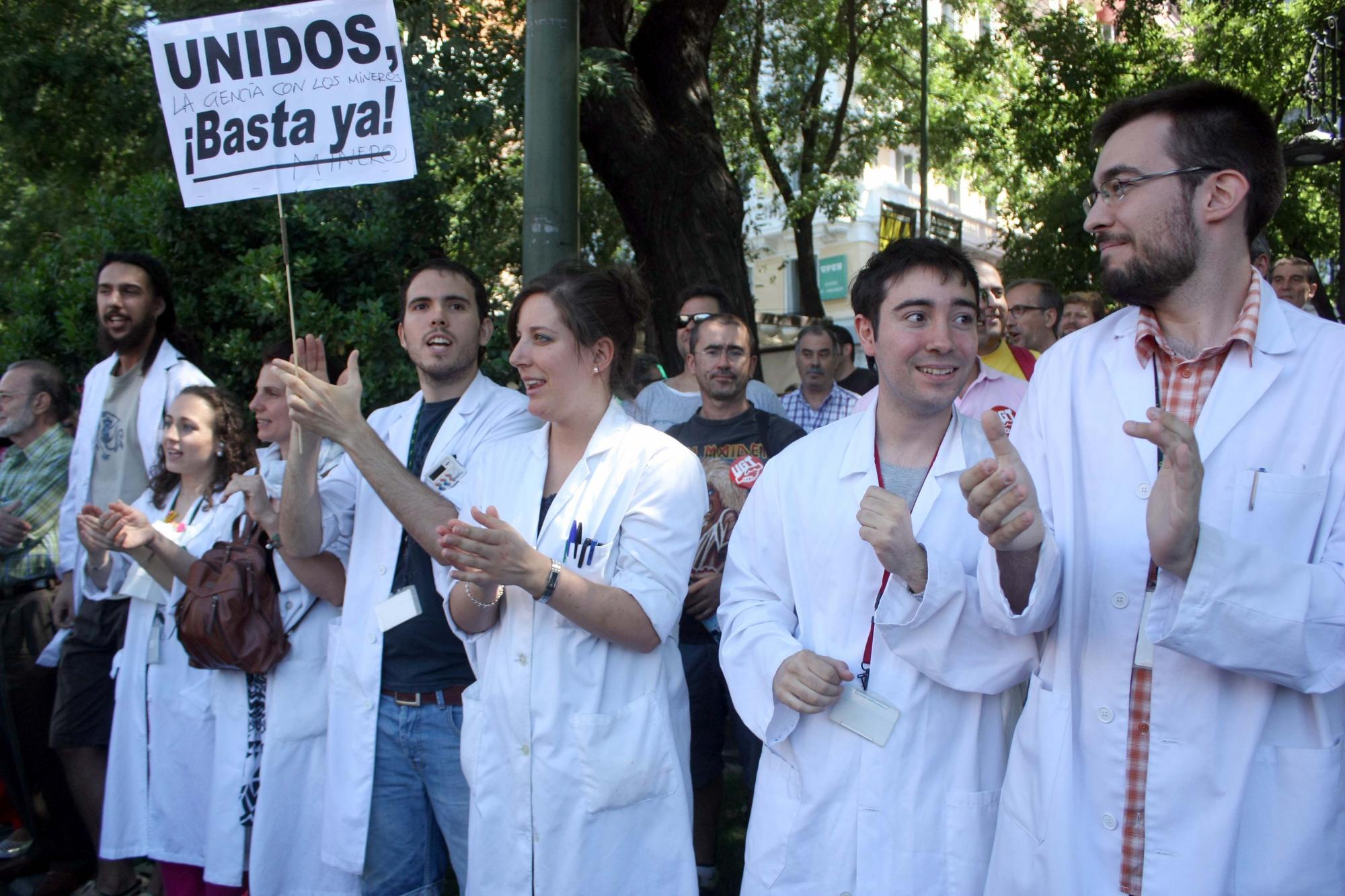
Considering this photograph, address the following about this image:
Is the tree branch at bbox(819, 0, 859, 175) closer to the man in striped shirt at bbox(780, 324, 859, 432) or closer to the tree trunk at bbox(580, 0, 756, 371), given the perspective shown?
the tree trunk at bbox(580, 0, 756, 371)

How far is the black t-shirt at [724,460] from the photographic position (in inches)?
156

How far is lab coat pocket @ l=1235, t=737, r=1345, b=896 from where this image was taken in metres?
1.94

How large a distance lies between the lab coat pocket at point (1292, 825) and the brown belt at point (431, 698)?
2.07 metres

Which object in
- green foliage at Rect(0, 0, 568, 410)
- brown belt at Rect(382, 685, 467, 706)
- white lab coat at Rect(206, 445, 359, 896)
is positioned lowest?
white lab coat at Rect(206, 445, 359, 896)

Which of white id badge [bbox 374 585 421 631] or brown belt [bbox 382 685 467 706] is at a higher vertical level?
white id badge [bbox 374 585 421 631]

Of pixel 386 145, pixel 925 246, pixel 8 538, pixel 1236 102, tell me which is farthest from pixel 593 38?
pixel 1236 102

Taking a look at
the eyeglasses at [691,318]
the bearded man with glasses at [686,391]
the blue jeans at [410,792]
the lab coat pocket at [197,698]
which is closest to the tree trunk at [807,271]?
the bearded man with glasses at [686,391]

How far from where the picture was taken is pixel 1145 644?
7.00 feet

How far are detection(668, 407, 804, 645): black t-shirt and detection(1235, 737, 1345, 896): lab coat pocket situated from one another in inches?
80.1

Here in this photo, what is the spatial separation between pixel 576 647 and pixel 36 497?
3.45 meters

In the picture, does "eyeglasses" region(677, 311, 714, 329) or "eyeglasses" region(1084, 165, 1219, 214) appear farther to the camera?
"eyeglasses" region(677, 311, 714, 329)

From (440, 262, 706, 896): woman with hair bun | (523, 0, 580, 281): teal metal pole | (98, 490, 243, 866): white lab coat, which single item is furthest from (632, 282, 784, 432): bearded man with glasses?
(440, 262, 706, 896): woman with hair bun

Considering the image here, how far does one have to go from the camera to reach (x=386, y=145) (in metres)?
3.73

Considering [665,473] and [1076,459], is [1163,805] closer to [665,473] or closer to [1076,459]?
[1076,459]
